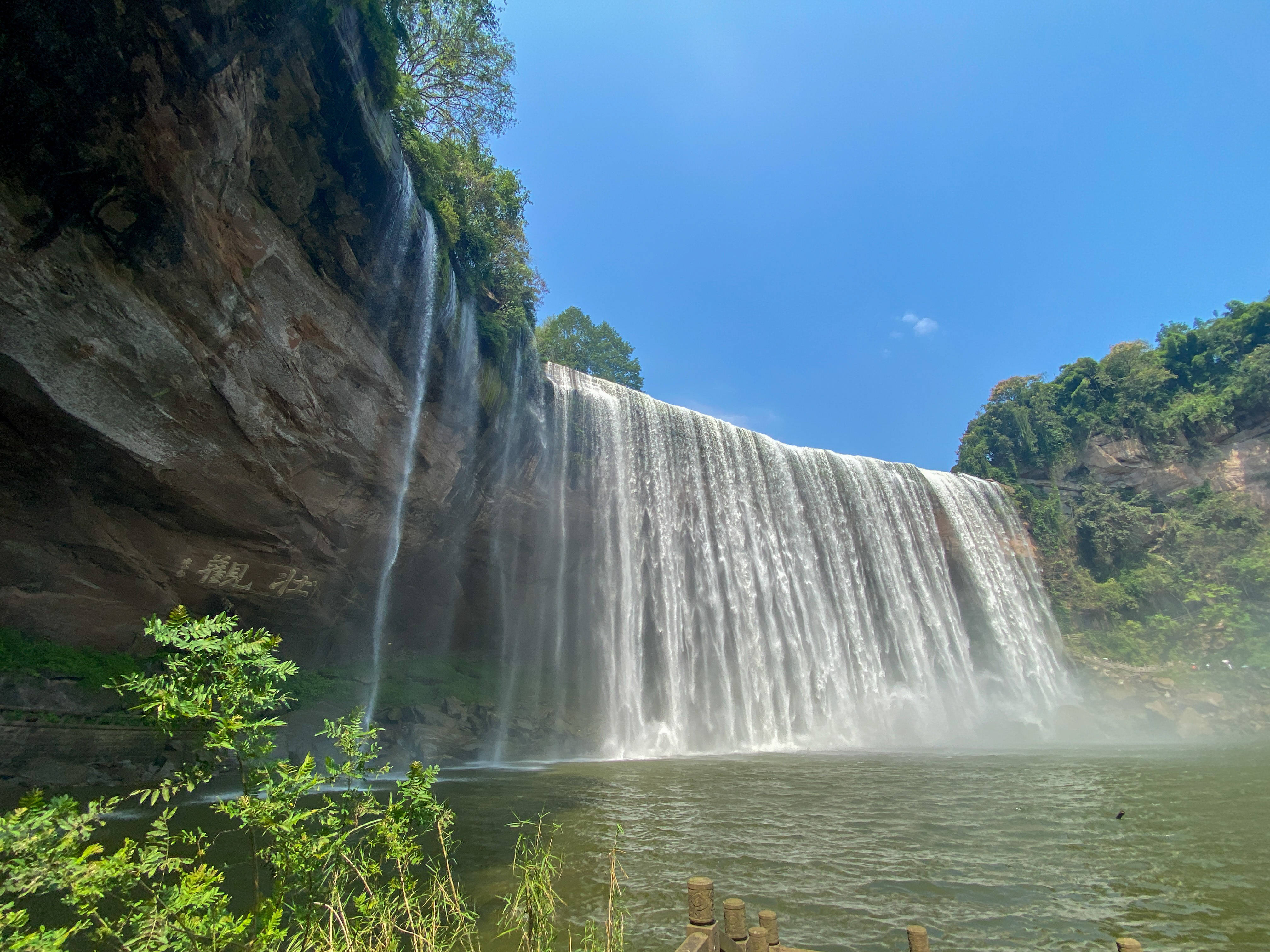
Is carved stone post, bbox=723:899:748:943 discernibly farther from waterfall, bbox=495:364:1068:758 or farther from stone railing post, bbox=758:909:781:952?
waterfall, bbox=495:364:1068:758

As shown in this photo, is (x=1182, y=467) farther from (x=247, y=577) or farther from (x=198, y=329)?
(x=198, y=329)

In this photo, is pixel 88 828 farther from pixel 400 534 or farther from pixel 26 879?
pixel 400 534

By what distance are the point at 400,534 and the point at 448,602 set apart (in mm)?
4010

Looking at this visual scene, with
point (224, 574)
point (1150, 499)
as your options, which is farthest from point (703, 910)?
point (1150, 499)

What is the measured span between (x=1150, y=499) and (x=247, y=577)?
37.1m

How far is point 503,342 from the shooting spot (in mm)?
15594

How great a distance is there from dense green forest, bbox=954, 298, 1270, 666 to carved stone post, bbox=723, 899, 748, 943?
31.0m

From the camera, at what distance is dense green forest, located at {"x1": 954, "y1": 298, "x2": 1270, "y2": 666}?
83.9 feet

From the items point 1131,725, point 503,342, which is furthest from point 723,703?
point 1131,725

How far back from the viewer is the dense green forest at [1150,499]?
2558 cm

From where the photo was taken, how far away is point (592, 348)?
125 feet

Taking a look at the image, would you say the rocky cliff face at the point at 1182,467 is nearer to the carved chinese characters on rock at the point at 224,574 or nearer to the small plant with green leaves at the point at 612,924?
the small plant with green leaves at the point at 612,924

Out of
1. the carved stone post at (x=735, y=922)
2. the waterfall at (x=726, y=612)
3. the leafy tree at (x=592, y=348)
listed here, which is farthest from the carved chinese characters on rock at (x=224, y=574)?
the leafy tree at (x=592, y=348)

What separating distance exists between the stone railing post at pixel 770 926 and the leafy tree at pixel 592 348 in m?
34.3
